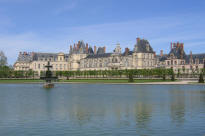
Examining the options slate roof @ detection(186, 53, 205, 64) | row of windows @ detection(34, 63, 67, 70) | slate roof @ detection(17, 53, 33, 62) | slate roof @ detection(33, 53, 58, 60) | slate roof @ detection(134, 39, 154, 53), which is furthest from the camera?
slate roof @ detection(17, 53, 33, 62)

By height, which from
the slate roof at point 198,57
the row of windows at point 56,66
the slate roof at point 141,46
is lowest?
the row of windows at point 56,66

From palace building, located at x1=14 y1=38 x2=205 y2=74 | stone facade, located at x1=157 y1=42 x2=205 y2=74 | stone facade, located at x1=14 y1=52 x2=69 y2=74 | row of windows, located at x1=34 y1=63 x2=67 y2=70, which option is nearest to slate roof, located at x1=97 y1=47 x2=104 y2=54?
palace building, located at x1=14 y1=38 x2=205 y2=74

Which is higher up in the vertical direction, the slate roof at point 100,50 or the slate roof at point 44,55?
the slate roof at point 100,50

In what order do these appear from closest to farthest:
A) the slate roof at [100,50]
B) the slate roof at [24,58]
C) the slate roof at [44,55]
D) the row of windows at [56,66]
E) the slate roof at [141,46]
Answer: the slate roof at [141,46] < the row of windows at [56,66] < the slate roof at [44,55] < the slate roof at [100,50] < the slate roof at [24,58]

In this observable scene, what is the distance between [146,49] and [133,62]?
625 cm

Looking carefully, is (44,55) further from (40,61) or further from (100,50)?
(100,50)

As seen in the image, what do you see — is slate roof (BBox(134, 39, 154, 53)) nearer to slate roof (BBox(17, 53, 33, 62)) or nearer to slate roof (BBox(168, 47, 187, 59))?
slate roof (BBox(168, 47, 187, 59))

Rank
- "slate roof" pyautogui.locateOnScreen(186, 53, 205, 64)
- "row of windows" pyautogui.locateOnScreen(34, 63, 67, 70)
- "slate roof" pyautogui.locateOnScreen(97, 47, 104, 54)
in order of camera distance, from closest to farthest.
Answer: "slate roof" pyautogui.locateOnScreen(186, 53, 205, 64), "row of windows" pyautogui.locateOnScreen(34, 63, 67, 70), "slate roof" pyautogui.locateOnScreen(97, 47, 104, 54)

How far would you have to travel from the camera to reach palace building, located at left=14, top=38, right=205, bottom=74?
99.4m

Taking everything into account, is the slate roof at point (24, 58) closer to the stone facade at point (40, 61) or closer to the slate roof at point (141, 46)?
the stone facade at point (40, 61)

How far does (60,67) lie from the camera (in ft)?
387

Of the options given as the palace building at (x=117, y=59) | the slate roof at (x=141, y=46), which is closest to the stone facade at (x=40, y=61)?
the palace building at (x=117, y=59)

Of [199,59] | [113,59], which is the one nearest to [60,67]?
[113,59]

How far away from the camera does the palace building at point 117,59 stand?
99438 mm
